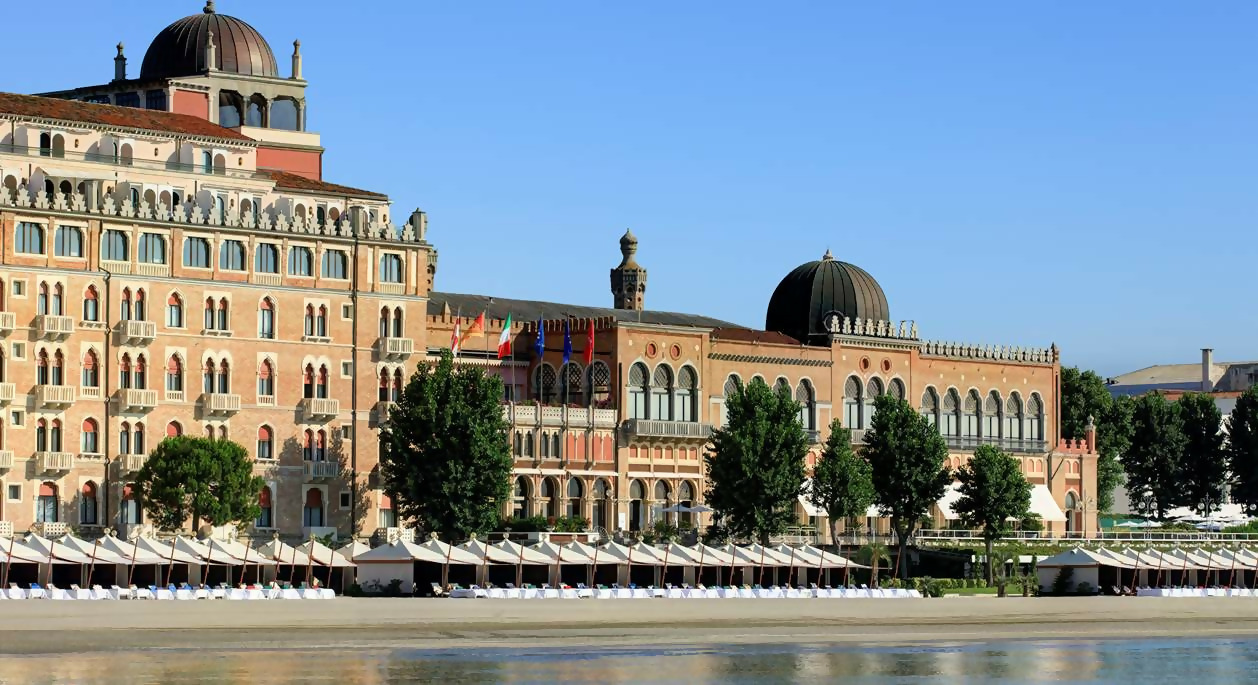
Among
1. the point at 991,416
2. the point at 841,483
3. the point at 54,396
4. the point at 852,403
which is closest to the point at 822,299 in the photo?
the point at 852,403

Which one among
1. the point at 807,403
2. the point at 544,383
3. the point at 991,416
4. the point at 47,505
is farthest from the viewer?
the point at 991,416

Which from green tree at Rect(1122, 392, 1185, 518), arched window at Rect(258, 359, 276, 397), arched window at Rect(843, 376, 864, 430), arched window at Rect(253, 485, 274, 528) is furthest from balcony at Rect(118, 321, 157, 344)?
green tree at Rect(1122, 392, 1185, 518)

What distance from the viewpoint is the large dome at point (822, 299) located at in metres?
155

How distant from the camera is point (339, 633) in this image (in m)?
78.9

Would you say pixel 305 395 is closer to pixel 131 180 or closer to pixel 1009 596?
pixel 131 180

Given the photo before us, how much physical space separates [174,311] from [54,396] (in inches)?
287

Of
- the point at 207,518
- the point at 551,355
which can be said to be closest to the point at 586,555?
the point at 207,518

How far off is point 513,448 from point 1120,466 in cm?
6250

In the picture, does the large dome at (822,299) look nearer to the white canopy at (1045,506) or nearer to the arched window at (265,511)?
the white canopy at (1045,506)

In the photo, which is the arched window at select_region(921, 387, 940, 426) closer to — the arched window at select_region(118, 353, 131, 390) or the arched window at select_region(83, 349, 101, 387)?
the arched window at select_region(118, 353, 131, 390)

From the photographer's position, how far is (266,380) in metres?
124

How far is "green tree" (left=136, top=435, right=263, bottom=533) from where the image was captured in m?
115

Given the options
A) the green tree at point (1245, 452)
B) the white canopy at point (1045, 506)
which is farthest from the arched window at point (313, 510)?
the green tree at point (1245, 452)

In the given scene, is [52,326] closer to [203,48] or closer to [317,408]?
[317,408]
